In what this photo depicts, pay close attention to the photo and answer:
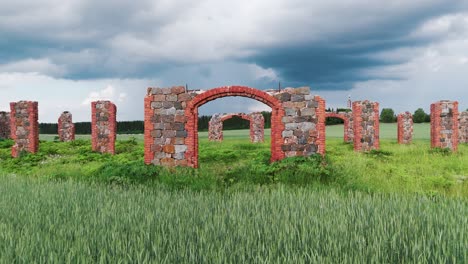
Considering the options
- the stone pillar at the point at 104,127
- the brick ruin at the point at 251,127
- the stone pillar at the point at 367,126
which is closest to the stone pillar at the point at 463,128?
the stone pillar at the point at 367,126

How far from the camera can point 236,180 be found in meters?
11.3

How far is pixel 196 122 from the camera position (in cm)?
1330

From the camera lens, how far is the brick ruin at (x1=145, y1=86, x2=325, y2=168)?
13.0 m

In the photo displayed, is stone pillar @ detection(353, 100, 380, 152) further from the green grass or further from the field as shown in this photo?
the green grass

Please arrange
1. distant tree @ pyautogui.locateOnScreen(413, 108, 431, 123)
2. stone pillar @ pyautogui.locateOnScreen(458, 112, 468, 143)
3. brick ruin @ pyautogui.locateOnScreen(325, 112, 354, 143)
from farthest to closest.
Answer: distant tree @ pyautogui.locateOnScreen(413, 108, 431, 123) < brick ruin @ pyautogui.locateOnScreen(325, 112, 354, 143) < stone pillar @ pyautogui.locateOnScreen(458, 112, 468, 143)

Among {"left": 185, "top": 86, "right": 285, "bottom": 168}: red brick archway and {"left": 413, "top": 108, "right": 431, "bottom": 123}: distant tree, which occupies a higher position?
{"left": 413, "top": 108, "right": 431, "bottom": 123}: distant tree

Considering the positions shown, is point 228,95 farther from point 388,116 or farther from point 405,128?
point 388,116

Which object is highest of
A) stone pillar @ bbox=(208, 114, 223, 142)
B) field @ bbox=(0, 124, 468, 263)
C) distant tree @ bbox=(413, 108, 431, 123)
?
distant tree @ bbox=(413, 108, 431, 123)

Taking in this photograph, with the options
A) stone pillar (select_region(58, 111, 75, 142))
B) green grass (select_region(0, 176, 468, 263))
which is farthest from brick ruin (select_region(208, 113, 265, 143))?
green grass (select_region(0, 176, 468, 263))

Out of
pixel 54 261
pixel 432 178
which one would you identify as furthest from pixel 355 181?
pixel 54 261

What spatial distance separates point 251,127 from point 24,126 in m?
16.9

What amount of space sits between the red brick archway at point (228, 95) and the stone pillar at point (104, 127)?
8887 mm

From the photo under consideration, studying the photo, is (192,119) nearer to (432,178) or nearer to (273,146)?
(273,146)

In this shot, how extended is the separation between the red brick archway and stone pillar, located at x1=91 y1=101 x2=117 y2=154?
29.2ft
